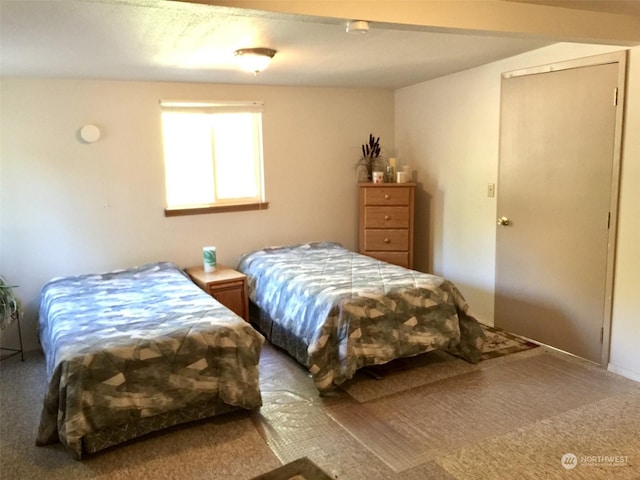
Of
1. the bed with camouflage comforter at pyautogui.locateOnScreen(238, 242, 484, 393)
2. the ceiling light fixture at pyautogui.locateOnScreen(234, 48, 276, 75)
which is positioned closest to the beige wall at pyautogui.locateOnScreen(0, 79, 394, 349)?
the bed with camouflage comforter at pyautogui.locateOnScreen(238, 242, 484, 393)

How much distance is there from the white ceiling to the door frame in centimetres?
31

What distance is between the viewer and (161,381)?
255 centimetres

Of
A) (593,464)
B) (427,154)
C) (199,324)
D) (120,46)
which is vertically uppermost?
(120,46)

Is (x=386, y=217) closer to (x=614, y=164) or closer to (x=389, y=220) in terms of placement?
(x=389, y=220)

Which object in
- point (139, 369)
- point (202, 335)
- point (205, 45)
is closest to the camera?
point (139, 369)

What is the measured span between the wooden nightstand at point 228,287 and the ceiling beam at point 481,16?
237 centimetres

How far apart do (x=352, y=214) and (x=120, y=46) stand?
275 centimetres

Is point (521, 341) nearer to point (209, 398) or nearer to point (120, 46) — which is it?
point (209, 398)

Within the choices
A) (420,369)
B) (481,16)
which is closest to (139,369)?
(420,369)

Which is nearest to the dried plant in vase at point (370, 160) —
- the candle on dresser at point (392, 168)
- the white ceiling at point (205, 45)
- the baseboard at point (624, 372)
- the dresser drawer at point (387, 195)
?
the candle on dresser at point (392, 168)

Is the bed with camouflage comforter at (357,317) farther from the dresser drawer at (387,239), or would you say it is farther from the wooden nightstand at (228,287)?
the dresser drawer at (387,239)

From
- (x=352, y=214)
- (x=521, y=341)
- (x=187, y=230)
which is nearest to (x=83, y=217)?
(x=187, y=230)

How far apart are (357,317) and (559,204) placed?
1606 millimetres

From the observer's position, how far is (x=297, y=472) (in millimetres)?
2293
